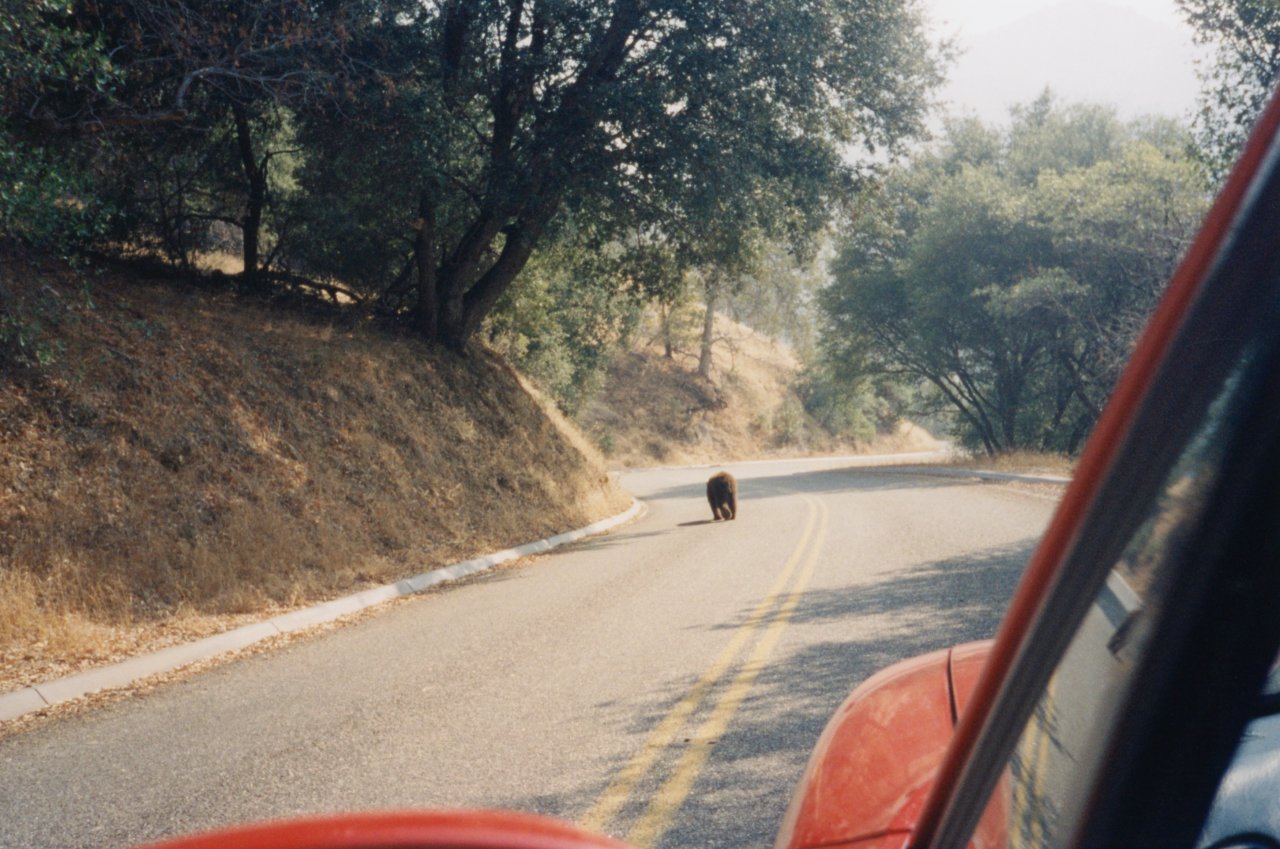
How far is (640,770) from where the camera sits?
4.95 m

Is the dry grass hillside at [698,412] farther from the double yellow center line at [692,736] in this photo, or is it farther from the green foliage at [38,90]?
the double yellow center line at [692,736]

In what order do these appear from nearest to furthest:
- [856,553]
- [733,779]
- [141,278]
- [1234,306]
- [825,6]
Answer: [1234,306] < [733,779] < [856,553] < [825,6] < [141,278]

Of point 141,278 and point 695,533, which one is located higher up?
point 141,278

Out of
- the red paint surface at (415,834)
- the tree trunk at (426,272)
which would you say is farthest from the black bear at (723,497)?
the red paint surface at (415,834)

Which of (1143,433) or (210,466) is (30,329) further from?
(1143,433)

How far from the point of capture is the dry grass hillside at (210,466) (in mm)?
9352

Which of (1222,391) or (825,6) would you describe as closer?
(1222,391)


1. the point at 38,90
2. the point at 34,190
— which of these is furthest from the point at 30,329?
the point at 38,90

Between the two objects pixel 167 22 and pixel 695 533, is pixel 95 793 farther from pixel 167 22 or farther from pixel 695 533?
pixel 695 533

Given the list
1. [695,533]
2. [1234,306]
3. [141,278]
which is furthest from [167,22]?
[1234,306]

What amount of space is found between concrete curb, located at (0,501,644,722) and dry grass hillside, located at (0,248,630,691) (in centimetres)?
30

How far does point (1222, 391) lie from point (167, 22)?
527 inches

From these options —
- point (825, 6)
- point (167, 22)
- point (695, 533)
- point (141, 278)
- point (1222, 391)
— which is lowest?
point (695, 533)

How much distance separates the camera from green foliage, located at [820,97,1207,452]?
24.1 metres
